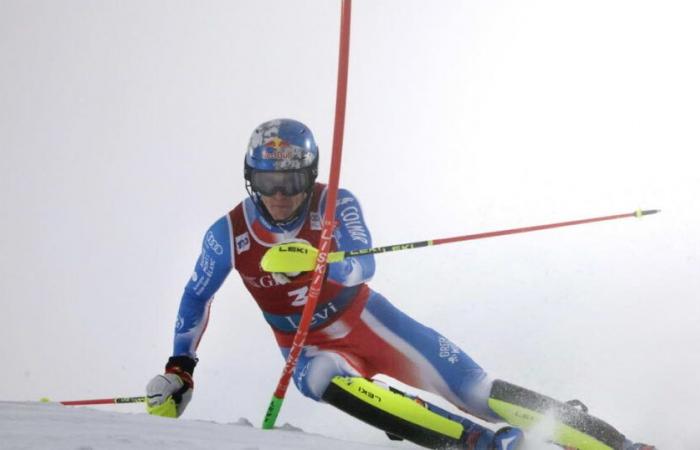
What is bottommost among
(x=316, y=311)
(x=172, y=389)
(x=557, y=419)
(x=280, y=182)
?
(x=172, y=389)

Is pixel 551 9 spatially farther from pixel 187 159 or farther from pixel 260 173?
pixel 260 173

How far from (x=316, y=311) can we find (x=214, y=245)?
0.55m

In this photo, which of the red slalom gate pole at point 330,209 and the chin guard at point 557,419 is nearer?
the red slalom gate pole at point 330,209

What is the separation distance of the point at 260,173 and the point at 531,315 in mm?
2708

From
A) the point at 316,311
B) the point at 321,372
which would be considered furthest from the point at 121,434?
the point at 316,311

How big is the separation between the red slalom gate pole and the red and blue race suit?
0.53 feet

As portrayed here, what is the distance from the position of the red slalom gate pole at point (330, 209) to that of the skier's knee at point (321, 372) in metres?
0.10

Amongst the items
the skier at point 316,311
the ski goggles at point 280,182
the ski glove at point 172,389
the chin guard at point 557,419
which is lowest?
the ski glove at point 172,389

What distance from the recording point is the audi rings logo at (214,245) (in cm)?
389

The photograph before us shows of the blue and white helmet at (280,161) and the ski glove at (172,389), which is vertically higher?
the blue and white helmet at (280,161)

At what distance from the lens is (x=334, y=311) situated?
397cm

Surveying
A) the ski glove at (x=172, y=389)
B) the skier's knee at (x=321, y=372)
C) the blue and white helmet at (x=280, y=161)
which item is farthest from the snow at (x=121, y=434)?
the blue and white helmet at (x=280, y=161)

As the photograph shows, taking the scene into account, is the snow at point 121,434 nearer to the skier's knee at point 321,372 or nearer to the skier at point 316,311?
the skier's knee at point 321,372

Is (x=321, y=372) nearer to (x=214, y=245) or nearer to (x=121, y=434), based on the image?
(x=214, y=245)
